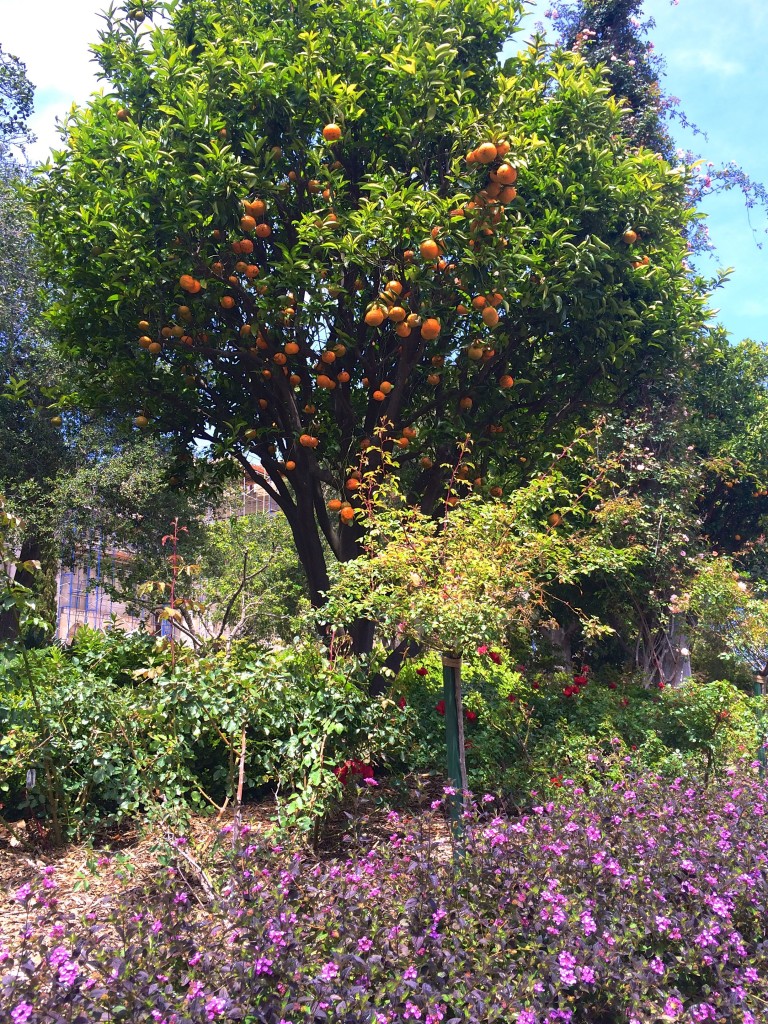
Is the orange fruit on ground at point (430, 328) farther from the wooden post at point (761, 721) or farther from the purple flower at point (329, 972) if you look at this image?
the purple flower at point (329, 972)

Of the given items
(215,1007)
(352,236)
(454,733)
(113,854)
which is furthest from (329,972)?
(352,236)

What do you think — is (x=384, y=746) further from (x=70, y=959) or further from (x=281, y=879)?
(x=70, y=959)

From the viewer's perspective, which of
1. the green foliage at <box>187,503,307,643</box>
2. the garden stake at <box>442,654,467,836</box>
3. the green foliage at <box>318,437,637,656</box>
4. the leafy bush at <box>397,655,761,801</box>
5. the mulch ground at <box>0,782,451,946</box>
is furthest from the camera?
the green foliage at <box>187,503,307,643</box>

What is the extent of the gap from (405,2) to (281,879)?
583cm

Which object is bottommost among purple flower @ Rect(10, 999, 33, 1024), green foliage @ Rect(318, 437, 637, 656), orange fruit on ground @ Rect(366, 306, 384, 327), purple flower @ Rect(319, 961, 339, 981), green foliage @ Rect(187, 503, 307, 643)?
purple flower @ Rect(319, 961, 339, 981)

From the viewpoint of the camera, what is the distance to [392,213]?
4816 mm

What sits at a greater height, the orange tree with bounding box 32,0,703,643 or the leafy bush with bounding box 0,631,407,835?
the orange tree with bounding box 32,0,703,643

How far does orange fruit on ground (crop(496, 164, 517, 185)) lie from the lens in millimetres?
4570

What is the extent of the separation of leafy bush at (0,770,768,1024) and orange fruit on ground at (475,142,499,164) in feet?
12.5

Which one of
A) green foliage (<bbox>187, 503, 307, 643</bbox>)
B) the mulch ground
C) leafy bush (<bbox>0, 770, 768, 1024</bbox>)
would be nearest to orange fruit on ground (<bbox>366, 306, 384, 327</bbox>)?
the mulch ground

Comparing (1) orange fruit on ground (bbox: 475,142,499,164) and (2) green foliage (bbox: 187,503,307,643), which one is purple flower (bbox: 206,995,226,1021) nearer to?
(1) orange fruit on ground (bbox: 475,142,499,164)

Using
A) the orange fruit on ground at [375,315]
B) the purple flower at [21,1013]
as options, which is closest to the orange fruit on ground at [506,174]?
the orange fruit on ground at [375,315]

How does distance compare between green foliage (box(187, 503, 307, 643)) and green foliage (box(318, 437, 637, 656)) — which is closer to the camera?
green foliage (box(318, 437, 637, 656))

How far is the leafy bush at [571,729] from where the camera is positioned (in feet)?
15.7
